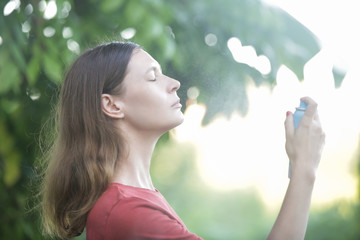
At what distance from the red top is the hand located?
17cm

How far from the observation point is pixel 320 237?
1636 mm

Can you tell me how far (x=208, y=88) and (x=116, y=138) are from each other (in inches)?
23.2

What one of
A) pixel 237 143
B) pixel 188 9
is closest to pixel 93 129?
pixel 188 9

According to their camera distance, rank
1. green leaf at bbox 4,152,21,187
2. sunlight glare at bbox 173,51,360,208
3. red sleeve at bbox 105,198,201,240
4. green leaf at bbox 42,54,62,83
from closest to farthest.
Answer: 1. red sleeve at bbox 105,198,201,240
2. green leaf at bbox 42,54,62,83
3. green leaf at bbox 4,152,21,187
4. sunlight glare at bbox 173,51,360,208

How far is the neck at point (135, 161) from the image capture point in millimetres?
696

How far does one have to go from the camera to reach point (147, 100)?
2.32 ft

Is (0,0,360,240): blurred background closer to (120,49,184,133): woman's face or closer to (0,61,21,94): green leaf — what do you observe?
(0,61,21,94): green leaf

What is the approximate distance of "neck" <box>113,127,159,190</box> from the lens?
0.70 metres

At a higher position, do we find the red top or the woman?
the woman

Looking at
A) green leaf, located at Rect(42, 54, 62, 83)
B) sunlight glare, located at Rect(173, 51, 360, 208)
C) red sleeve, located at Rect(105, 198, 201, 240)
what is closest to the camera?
red sleeve, located at Rect(105, 198, 201, 240)

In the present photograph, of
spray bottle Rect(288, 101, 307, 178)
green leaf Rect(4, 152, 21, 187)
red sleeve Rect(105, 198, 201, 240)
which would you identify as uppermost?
spray bottle Rect(288, 101, 307, 178)

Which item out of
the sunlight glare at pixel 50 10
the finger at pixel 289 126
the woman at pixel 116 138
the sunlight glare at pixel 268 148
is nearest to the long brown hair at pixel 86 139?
the woman at pixel 116 138

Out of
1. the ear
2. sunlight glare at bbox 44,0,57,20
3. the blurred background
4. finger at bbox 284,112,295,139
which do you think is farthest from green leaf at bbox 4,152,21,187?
finger at bbox 284,112,295,139

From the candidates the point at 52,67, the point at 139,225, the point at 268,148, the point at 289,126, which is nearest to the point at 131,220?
the point at 139,225
